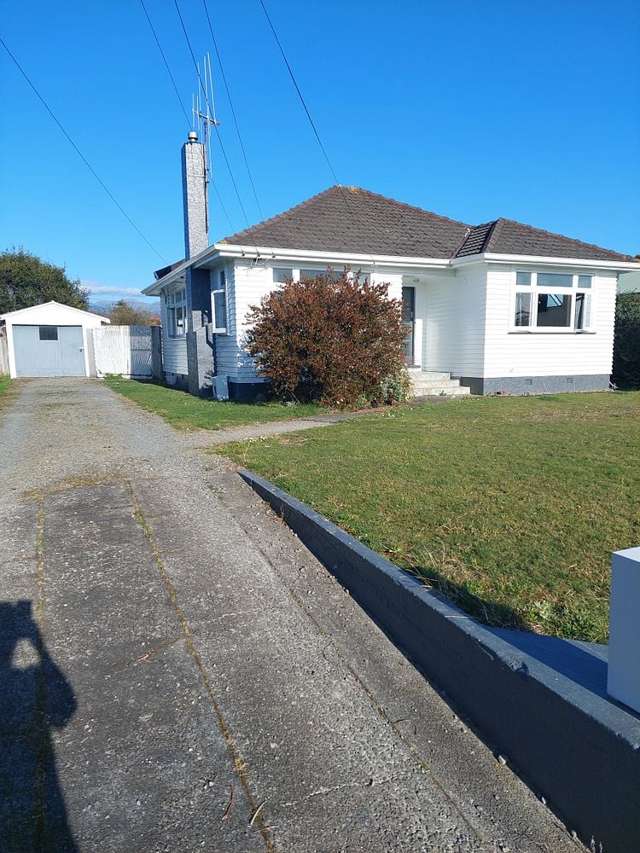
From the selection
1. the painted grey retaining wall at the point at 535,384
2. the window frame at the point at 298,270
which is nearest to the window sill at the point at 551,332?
the painted grey retaining wall at the point at 535,384

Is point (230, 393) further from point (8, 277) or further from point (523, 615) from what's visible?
point (8, 277)

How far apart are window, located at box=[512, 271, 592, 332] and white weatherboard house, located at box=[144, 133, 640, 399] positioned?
26 mm

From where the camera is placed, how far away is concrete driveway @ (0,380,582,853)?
2.10m

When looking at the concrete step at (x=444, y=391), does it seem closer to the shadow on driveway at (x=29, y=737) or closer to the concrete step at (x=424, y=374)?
the concrete step at (x=424, y=374)

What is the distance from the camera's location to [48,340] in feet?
86.3

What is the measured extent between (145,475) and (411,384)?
7.86 meters

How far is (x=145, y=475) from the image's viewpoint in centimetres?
655

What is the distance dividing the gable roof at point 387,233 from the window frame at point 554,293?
0.57m

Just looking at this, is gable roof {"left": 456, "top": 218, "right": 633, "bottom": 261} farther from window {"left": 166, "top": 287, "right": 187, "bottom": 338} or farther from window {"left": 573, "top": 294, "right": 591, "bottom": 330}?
window {"left": 166, "top": 287, "right": 187, "bottom": 338}

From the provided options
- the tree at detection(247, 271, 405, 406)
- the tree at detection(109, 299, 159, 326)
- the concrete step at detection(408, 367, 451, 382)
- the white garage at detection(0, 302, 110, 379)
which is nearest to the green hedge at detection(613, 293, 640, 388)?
the concrete step at detection(408, 367, 451, 382)

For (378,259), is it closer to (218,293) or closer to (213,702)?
(218,293)

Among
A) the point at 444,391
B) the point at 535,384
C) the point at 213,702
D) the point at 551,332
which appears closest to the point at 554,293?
the point at 551,332

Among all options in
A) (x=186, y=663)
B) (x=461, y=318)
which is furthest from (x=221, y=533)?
(x=461, y=318)

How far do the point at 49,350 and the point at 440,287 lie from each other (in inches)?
736
